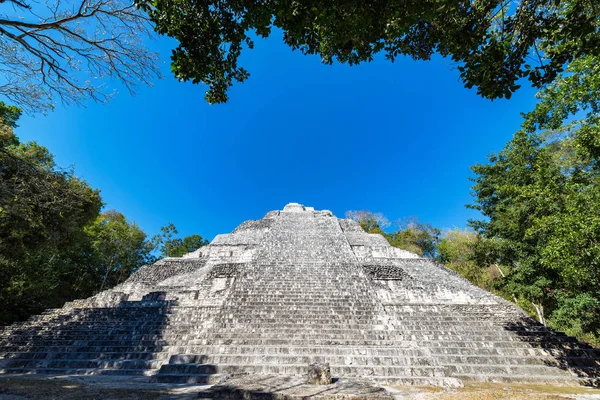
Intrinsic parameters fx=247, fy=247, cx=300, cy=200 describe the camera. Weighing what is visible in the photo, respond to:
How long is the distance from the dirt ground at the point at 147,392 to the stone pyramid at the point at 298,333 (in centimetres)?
42

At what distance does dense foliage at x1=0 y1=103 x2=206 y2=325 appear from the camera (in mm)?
4828

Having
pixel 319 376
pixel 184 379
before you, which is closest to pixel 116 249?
pixel 184 379

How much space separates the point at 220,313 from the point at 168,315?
5.72 ft

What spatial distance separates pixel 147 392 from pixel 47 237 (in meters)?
5.62

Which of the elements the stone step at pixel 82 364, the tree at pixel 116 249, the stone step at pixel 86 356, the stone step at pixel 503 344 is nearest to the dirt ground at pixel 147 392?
the stone step at pixel 82 364

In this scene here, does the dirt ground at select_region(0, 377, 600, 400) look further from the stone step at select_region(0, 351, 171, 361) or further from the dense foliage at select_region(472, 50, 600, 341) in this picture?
the dense foliage at select_region(472, 50, 600, 341)

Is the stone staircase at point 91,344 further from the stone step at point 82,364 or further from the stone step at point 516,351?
the stone step at point 516,351

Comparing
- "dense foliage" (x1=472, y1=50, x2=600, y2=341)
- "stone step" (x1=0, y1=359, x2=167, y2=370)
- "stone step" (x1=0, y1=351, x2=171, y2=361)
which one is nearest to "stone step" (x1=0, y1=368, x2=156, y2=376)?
"stone step" (x1=0, y1=359, x2=167, y2=370)

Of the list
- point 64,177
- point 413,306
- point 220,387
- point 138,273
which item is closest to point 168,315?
point 64,177

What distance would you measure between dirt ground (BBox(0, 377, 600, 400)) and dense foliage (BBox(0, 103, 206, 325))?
2819 millimetres

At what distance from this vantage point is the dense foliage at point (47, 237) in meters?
4.83

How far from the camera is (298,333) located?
631 centimetres

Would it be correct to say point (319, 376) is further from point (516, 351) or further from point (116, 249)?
point (116, 249)

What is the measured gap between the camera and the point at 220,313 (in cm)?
714
